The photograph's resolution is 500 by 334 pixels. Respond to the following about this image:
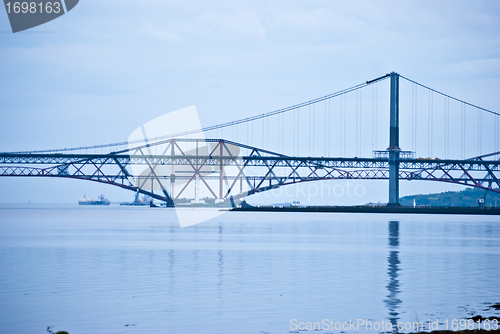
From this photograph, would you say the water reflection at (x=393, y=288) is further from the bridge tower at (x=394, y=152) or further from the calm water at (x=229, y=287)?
the bridge tower at (x=394, y=152)

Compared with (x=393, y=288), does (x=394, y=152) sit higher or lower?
higher

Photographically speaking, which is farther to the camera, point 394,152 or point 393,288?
point 394,152

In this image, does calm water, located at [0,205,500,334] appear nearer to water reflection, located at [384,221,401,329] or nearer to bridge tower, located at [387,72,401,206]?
water reflection, located at [384,221,401,329]

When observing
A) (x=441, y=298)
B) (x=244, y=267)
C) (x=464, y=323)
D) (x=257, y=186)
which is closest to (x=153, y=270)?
(x=244, y=267)

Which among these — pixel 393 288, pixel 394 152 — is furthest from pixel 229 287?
pixel 394 152

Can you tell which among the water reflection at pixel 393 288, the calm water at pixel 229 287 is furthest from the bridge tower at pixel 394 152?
the water reflection at pixel 393 288

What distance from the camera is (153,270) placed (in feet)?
58.0

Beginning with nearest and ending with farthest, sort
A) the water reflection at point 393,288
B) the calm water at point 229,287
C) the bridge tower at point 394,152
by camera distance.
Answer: the calm water at point 229,287
the water reflection at point 393,288
the bridge tower at point 394,152

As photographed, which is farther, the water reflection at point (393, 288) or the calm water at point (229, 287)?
the water reflection at point (393, 288)

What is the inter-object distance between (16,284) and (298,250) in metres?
13.3

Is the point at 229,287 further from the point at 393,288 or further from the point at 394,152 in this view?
the point at 394,152

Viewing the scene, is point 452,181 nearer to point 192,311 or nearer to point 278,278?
point 278,278

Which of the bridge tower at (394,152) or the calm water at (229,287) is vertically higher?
the bridge tower at (394,152)

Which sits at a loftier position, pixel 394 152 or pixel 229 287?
pixel 394 152
